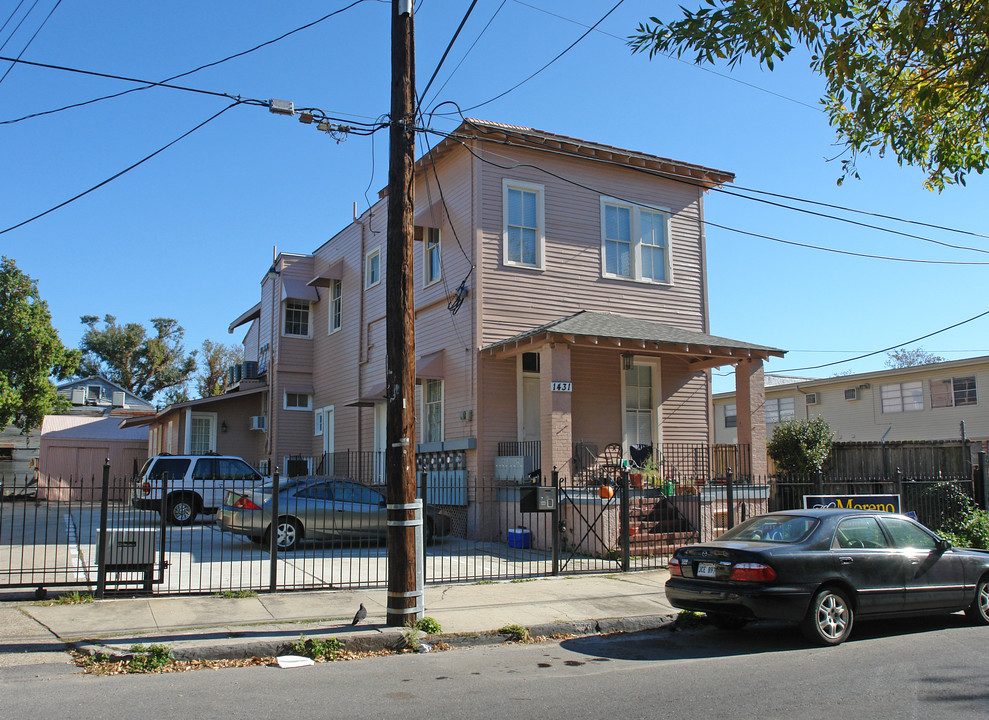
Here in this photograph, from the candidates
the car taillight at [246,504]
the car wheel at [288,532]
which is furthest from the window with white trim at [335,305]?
the car taillight at [246,504]

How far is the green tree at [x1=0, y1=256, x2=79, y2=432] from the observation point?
33.0 m

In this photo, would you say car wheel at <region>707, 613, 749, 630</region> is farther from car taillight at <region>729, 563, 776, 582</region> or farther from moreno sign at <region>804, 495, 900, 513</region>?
moreno sign at <region>804, 495, 900, 513</region>

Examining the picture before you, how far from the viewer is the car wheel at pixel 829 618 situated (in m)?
8.27

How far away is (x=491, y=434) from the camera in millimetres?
17344

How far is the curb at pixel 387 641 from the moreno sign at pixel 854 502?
420 centimetres

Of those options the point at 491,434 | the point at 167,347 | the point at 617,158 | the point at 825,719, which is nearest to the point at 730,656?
the point at 825,719

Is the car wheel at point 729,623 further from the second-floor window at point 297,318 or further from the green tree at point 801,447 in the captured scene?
the second-floor window at point 297,318

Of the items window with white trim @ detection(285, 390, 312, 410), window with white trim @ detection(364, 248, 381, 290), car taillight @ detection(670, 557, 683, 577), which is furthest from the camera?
window with white trim @ detection(285, 390, 312, 410)

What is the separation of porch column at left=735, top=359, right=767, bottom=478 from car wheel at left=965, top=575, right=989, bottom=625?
292 inches

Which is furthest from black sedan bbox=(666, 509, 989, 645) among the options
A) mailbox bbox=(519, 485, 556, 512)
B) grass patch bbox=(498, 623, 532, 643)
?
mailbox bbox=(519, 485, 556, 512)

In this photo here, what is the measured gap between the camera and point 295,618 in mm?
9023

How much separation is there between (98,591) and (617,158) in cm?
1433

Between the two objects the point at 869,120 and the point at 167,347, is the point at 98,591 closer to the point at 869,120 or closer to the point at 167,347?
the point at 869,120

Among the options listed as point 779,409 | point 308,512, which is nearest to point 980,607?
point 308,512
